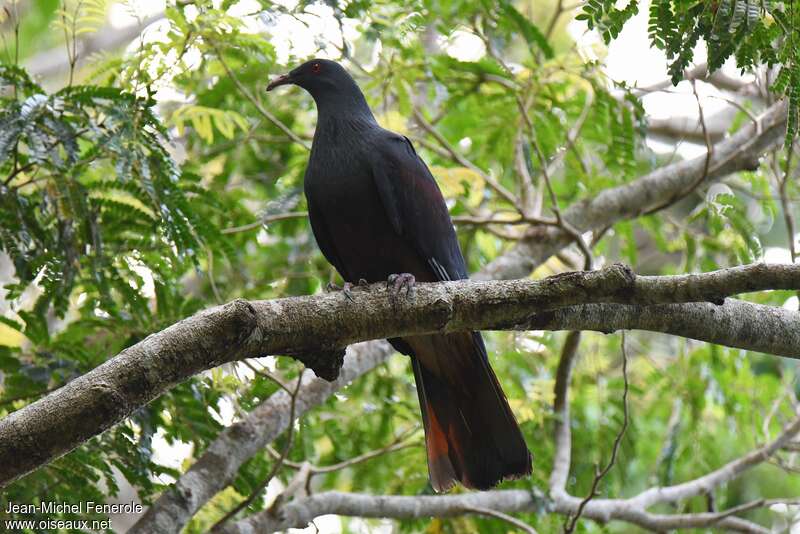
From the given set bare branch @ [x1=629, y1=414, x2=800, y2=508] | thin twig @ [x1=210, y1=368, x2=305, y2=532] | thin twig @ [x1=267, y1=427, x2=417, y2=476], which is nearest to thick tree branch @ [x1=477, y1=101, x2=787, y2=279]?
thin twig @ [x1=267, y1=427, x2=417, y2=476]

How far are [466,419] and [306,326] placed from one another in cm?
134

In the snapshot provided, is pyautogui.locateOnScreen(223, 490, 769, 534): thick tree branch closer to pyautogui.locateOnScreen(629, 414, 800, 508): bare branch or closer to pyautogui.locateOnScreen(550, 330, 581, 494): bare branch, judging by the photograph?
pyautogui.locateOnScreen(629, 414, 800, 508): bare branch

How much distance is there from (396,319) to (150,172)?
1441mm

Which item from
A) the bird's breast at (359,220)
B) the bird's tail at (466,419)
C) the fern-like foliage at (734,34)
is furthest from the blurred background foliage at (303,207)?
the bird's tail at (466,419)

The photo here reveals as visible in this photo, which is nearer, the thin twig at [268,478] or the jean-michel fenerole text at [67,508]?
the jean-michel fenerole text at [67,508]

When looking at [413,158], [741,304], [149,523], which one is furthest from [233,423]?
[741,304]

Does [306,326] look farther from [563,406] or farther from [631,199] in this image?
[631,199]

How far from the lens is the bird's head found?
456cm

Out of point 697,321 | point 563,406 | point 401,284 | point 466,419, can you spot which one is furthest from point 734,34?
point 563,406

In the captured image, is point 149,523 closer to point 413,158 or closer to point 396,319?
point 396,319

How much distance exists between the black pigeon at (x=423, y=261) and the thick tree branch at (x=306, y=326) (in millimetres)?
775

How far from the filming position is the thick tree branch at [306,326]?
7.61 ft

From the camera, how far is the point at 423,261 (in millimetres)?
3922

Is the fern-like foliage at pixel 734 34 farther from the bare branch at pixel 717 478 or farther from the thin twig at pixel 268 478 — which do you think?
the bare branch at pixel 717 478
